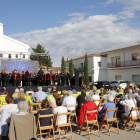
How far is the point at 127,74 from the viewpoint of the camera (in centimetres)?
2791

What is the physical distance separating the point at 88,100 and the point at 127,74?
24.6 metres

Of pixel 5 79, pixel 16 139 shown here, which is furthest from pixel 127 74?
pixel 16 139

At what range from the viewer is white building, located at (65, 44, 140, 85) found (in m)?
26.8

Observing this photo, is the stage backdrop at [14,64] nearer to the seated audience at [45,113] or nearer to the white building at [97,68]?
the white building at [97,68]

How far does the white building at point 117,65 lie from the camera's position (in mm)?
26781

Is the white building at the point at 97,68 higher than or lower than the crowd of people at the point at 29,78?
higher

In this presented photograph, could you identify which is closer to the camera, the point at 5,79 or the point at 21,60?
the point at 5,79

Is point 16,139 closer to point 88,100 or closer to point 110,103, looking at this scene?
point 88,100

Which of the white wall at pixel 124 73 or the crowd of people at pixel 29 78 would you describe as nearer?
the crowd of people at pixel 29 78

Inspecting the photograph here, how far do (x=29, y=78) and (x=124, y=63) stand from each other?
758 inches

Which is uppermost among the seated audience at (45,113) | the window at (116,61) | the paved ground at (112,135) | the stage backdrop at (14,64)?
the window at (116,61)

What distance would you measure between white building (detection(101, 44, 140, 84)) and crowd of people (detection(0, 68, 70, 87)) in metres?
15.5

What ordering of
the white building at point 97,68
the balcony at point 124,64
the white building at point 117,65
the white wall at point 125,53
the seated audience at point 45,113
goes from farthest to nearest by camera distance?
the white building at point 97,68 < the white wall at point 125,53 < the white building at point 117,65 < the balcony at point 124,64 < the seated audience at point 45,113

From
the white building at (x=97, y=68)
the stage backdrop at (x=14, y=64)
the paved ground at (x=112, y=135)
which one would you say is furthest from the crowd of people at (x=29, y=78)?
the white building at (x=97, y=68)
